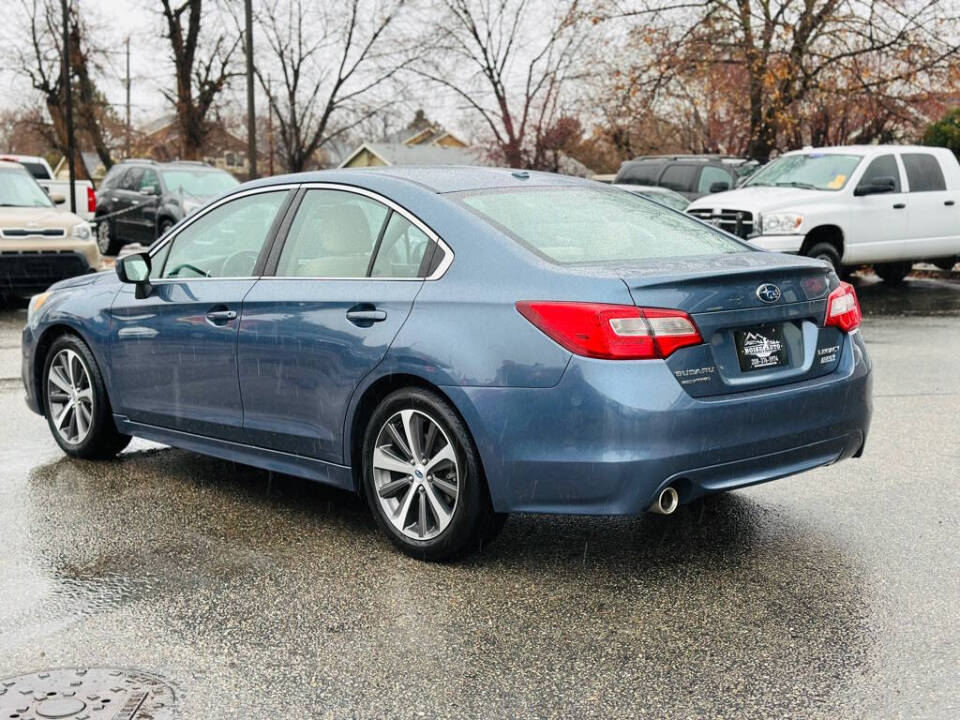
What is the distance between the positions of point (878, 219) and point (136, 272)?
11.9m

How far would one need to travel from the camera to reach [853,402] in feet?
16.5

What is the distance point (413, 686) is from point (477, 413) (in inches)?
46.8

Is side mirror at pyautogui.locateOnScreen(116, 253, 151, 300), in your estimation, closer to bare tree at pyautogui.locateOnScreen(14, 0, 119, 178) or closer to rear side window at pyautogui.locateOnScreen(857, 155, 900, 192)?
rear side window at pyautogui.locateOnScreen(857, 155, 900, 192)

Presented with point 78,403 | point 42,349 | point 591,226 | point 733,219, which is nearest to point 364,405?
point 591,226

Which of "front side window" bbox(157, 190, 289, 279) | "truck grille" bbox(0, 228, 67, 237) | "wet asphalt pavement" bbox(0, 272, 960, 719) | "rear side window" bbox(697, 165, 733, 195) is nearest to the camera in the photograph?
"wet asphalt pavement" bbox(0, 272, 960, 719)

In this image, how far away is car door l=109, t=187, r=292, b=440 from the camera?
5754 mm

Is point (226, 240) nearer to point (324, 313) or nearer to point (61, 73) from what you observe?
point (324, 313)

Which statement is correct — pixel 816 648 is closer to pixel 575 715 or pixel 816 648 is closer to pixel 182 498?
pixel 575 715

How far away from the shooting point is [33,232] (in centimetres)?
1451

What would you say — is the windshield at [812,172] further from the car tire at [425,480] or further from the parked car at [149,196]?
the car tire at [425,480]

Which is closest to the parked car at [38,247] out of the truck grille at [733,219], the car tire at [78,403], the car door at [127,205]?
the truck grille at [733,219]

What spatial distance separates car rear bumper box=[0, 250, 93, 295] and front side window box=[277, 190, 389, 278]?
9.77 m

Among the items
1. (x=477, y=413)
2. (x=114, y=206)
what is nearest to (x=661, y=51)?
(x=114, y=206)

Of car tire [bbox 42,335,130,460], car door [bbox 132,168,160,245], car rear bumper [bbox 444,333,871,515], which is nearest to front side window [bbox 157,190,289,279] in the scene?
car tire [bbox 42,335,130,460]
